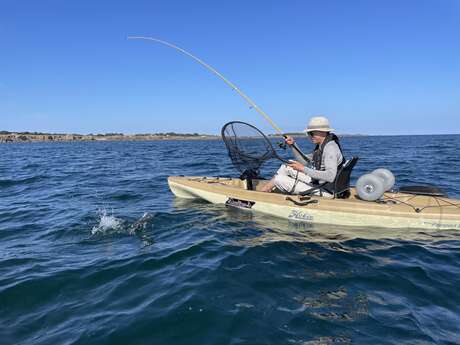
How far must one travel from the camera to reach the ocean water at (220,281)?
4.25m

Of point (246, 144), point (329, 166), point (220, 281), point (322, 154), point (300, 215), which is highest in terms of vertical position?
point (246, 144)

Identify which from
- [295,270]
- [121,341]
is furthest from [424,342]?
[121,341]

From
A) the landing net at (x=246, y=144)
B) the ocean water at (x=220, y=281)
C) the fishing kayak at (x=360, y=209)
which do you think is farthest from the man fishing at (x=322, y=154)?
the ocean water at (x=220, y=281)

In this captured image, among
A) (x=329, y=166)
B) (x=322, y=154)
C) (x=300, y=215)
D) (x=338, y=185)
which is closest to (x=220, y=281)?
(x=300, y=215)

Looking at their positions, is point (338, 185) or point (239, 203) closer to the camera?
point (338, 185)

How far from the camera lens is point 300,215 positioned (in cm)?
859

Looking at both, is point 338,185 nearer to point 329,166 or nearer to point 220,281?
point 329,166

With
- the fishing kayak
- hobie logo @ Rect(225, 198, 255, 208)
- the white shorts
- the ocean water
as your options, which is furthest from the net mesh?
the ocean water

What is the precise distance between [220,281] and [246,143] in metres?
4.90

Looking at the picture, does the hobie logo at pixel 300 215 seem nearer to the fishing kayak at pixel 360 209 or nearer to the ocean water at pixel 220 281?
the fishing kayak at pixel 360 209

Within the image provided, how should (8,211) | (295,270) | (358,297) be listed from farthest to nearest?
(8,211), (295,270), (358,297)

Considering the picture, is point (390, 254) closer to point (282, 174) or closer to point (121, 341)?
point (282, 174)

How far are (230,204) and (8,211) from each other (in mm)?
6084

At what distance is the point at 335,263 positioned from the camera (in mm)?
6199
